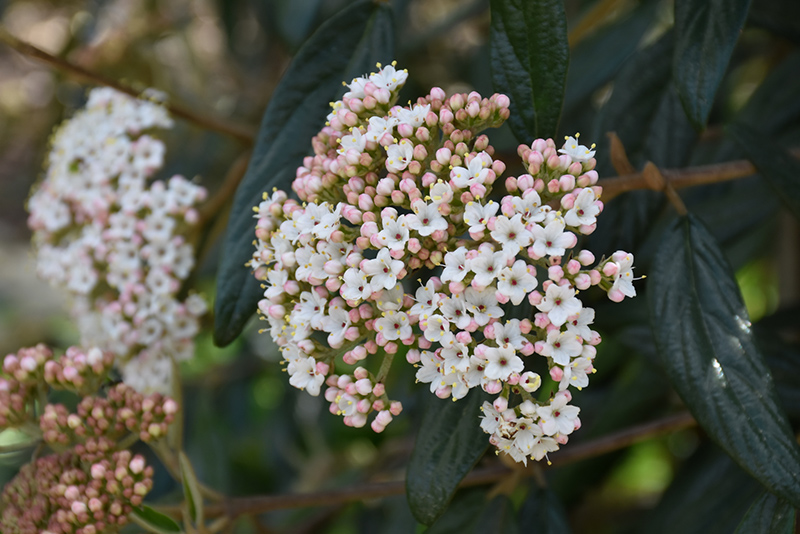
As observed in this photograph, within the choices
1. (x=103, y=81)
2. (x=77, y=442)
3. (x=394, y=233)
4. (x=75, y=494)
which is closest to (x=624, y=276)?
(x=394, y=233)

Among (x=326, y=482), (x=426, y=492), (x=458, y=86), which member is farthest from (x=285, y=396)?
(x=426, y=492)

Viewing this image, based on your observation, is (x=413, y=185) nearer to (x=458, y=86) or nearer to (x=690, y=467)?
(x=690, y=467)

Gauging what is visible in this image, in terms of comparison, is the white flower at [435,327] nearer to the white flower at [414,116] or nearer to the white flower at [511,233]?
the white flower at [511,233]

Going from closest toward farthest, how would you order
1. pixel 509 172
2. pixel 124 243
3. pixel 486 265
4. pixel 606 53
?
pixel 486 265 < pixel 124 243 < pixel 509 172 < pixel 606 53

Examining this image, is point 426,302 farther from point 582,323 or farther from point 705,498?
point 705,498

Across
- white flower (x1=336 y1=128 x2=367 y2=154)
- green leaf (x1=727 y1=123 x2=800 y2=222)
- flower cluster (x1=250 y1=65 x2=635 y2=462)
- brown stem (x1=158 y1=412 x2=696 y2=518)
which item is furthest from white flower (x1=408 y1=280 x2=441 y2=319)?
green leaf (x1=727 y1=123 x2=800 y2=222)
